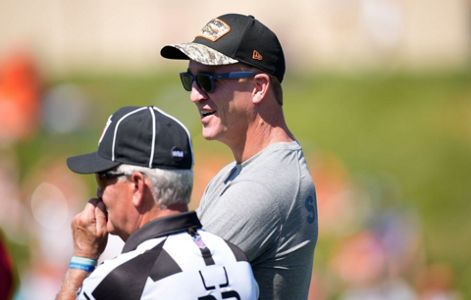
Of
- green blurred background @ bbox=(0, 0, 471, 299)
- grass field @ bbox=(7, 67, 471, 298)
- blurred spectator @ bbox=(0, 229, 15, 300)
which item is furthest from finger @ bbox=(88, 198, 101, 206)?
grass field @ bbox=(7, 67, 471, 298)

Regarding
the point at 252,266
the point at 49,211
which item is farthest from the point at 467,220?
the point at 252,266

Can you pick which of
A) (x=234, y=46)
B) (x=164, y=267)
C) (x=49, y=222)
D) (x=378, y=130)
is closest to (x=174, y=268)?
(x=164, y=267)

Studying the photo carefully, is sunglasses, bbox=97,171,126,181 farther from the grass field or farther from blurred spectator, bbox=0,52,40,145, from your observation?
blurred spectator, bbox=0,52,40,145

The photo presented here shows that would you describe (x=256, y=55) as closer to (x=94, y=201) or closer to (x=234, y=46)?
(x=234, y=46)

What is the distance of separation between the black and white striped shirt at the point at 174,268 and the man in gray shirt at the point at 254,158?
0.18 meters

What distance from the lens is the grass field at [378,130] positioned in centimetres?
1556

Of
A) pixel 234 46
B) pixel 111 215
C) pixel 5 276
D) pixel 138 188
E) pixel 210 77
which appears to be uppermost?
pixel 234 46

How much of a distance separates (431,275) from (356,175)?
5.23 meters

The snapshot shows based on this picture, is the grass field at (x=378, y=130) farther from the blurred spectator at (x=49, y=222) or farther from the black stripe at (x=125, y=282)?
the black stripe at (x=125, y=282)

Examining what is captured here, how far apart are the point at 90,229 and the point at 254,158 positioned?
2.21 feet

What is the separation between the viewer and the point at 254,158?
3.60 metres

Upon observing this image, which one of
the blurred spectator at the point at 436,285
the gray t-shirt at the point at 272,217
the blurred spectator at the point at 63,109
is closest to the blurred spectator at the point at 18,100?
the blurred spectator at the point at 63,109

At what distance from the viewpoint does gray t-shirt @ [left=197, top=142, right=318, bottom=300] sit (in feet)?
10.9

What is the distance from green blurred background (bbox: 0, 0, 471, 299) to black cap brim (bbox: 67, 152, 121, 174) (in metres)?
7.13
